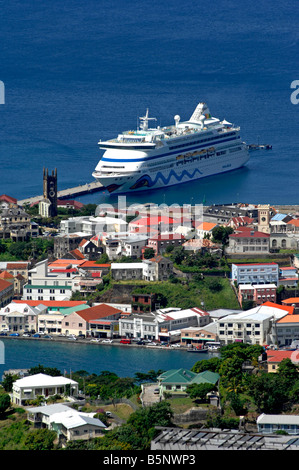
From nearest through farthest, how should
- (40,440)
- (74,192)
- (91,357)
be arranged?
1. (40,440)
2. (91,357)
3. (74,192)

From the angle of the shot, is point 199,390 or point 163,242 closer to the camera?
point 199,390

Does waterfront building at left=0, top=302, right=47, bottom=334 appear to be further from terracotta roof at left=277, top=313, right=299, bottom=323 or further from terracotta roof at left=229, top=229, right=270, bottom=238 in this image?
terracotta roof at left=229, top=229, right=270, bottom=238

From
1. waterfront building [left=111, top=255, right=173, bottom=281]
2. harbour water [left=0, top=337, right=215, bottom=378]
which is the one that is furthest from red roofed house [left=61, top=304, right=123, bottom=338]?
waterfront building [left=111, top=255, right=173, bottom=281]

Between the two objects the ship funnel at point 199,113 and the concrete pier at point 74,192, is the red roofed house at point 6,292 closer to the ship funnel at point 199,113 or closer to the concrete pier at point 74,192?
the concrete pier at point 74,192

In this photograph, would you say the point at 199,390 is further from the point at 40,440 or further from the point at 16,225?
the point at 16,225

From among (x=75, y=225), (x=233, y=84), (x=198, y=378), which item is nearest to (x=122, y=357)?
(x=198, y=378)

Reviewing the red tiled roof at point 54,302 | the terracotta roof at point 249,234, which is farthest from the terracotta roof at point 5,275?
the terracotta roof at point 249,234

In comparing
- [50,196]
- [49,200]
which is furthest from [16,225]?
[50,196]
